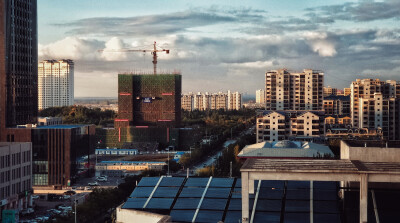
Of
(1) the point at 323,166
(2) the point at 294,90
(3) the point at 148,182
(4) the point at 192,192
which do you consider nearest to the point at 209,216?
(4) the point at 192,192

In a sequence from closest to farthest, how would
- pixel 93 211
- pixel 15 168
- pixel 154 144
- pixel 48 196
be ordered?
pixel 93 211
pixel 15 168
pixel 48 196
pixel 154 144

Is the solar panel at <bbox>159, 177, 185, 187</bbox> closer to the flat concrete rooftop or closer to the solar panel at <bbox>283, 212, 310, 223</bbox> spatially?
the flat concrete rooftop

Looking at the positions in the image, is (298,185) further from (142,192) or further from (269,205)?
(142,192)

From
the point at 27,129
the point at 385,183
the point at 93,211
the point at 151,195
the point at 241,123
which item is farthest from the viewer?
the point at 241,123

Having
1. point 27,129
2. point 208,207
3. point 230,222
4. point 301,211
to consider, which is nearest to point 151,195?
point 208,207

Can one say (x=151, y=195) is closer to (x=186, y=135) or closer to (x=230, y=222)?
(x=230, y=222)

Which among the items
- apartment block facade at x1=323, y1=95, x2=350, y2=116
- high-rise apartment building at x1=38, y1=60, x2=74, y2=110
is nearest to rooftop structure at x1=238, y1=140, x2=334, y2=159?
apartment block facade at x1=323, y1=95, x2=350, y2=116
